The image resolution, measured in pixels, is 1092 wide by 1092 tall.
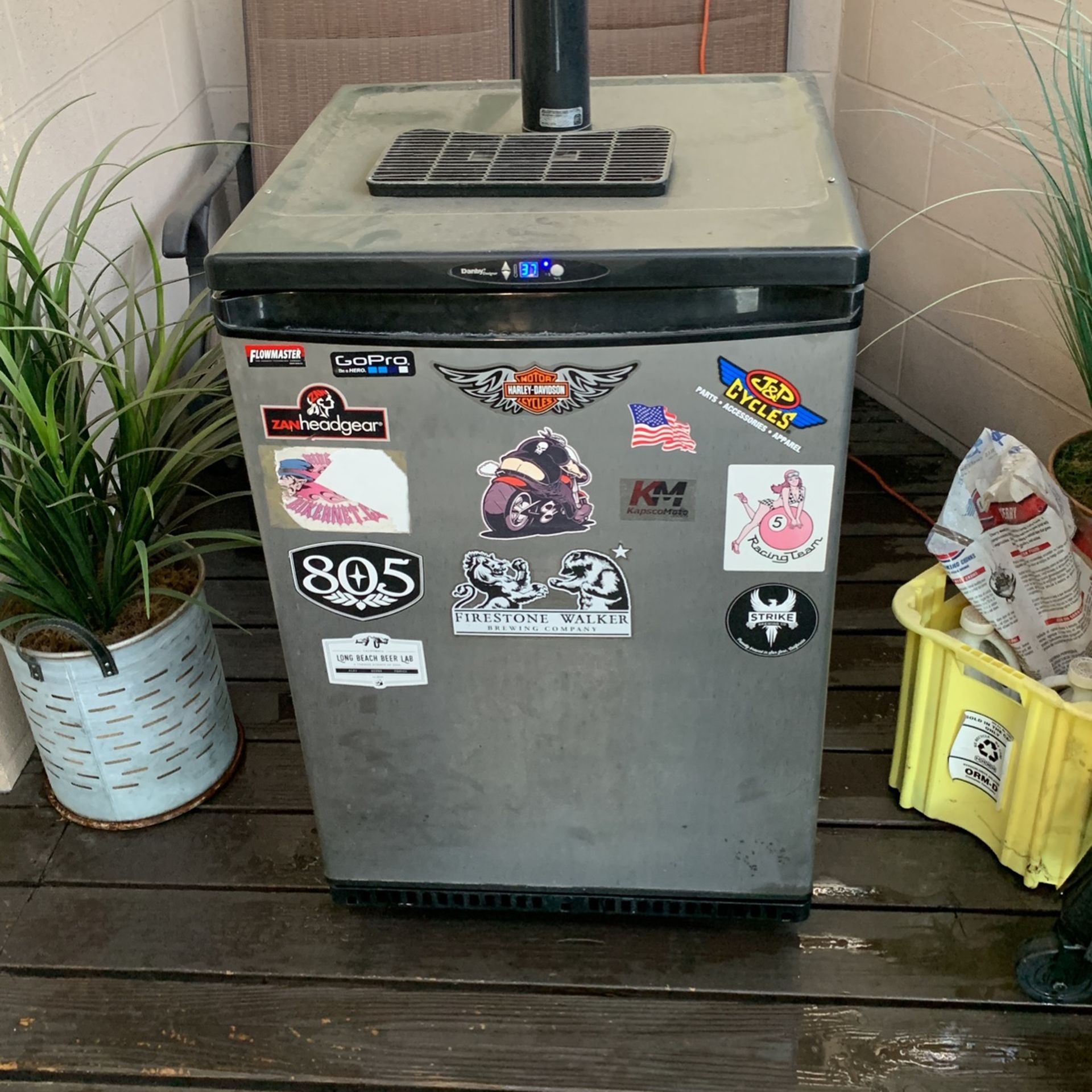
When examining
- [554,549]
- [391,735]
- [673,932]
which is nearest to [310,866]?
[391,735]

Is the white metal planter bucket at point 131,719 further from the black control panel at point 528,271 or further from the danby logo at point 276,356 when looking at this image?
the black control panel at point 528,271

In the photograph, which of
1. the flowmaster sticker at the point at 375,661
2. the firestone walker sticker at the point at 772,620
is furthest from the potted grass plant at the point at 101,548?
the firestone walker sticker at the point at 772,620

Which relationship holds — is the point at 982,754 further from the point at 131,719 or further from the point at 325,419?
the point at 131,719

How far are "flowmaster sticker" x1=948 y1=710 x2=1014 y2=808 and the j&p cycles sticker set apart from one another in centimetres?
58

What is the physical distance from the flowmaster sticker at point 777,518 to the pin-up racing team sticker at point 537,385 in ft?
0.48

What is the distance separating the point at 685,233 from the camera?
3.26 feet

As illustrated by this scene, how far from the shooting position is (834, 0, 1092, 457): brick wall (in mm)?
1955

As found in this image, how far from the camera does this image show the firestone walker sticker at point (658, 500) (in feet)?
3.50

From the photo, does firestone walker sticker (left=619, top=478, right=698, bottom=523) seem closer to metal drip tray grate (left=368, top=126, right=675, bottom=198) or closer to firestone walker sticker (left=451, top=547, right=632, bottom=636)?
firestone walker sticker (left=451, top=547, right=632, bottom=636)

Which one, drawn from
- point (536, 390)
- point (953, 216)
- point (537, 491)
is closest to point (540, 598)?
point (537, 491)

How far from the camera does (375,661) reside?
1216 mm

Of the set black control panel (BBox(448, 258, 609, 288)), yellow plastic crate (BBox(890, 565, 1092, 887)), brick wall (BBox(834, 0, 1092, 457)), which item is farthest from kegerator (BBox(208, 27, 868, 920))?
brick wall (BBox(834, 0, 1092, 457))

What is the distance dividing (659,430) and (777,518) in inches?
5.8

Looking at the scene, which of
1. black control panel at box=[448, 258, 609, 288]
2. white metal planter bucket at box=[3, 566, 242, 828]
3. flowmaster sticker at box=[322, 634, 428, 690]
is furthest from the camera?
white metal planter bucket at box=[3, 566, 242, 828]
